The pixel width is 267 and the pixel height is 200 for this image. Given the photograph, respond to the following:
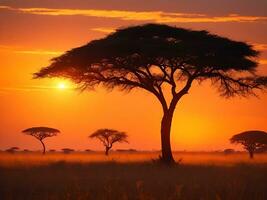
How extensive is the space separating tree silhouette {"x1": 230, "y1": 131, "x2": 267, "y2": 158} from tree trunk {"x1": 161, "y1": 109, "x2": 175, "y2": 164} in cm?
3398

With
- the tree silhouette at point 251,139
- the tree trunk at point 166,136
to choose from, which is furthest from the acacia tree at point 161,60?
the tree silhouette at point 251,139

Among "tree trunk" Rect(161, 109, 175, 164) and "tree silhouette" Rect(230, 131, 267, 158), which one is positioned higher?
"tree silhouette" Rect(230, 131, 267, 158)

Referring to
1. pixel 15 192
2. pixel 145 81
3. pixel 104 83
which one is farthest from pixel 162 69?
pixel 15 192

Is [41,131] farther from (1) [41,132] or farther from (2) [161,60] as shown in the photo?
(2) [161,60]

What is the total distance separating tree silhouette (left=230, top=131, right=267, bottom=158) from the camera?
66938mm

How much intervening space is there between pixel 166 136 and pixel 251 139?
116 ft

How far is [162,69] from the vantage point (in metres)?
34.4

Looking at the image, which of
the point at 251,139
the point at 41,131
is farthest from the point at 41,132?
the point at 251,139

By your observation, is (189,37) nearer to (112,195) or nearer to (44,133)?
(112,195)

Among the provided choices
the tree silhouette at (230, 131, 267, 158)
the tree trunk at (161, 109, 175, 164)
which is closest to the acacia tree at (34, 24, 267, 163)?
the tree trunk at (161, 109, 175, 164)

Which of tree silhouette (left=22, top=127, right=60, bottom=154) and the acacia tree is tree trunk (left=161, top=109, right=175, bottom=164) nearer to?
the acacia tree

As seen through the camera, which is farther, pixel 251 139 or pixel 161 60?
pixel 251 139

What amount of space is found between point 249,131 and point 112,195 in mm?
57920

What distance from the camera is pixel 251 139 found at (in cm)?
6794
